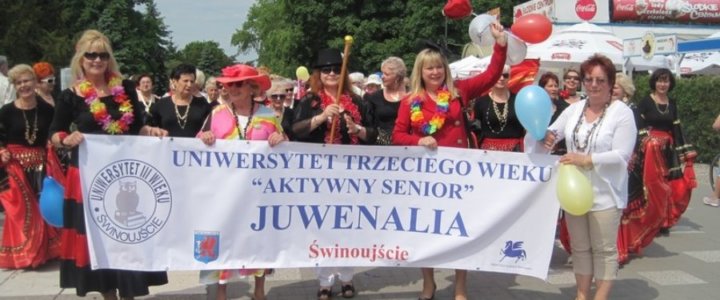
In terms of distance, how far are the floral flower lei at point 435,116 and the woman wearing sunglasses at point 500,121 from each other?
1.05 meters

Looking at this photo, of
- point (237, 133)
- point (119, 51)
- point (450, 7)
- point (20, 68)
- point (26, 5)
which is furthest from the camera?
point (119, 51)

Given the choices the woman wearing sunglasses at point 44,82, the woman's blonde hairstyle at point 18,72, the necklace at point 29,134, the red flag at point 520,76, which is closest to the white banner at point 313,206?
the red flag at point 520,76

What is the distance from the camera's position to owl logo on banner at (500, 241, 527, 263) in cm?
451

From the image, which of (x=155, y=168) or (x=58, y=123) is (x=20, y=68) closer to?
(x=58, y=123)

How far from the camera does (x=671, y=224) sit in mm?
7188

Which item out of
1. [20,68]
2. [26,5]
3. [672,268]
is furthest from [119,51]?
[672,268]

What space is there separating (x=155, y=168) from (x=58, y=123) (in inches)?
25.9

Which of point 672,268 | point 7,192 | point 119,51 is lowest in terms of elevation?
point 672,268

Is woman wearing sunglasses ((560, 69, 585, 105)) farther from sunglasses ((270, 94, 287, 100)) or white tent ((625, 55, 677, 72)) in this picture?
white tent ((625, 55, 677, 72))

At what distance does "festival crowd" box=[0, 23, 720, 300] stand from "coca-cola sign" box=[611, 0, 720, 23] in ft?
85.8

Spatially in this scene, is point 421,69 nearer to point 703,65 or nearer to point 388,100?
point 388,100

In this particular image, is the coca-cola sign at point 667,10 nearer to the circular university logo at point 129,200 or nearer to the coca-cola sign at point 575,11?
the coca-cola sign at point 575,11

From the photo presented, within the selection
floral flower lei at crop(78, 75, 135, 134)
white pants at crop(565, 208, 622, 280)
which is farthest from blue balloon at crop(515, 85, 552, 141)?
floral flower lei at crop(78, 75, 135, 134)

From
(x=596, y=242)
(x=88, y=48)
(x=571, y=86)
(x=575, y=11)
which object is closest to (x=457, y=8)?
(x=596, y=242)
